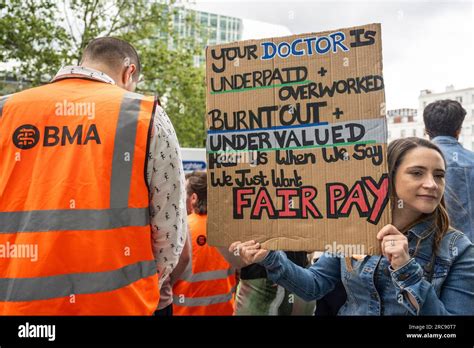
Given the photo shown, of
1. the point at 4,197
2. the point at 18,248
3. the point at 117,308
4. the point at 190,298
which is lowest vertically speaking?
the point at 190,298

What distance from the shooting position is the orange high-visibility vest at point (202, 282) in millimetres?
3578

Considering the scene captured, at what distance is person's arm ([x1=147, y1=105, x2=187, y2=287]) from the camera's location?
2170mm

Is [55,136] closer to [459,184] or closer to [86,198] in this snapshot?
[86,198]

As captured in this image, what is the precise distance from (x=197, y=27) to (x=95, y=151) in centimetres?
1313

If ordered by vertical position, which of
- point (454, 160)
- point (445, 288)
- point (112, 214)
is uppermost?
point (454, 160)

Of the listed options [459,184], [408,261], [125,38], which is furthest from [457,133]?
[125,38]

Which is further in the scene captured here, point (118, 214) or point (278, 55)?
point (278, 55)

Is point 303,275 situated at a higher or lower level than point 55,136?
lower

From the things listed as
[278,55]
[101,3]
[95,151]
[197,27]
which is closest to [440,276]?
[278,55]

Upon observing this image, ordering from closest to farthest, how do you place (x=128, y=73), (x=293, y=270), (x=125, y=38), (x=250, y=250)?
(x=250, y=250), (x=293, y=270), (x=128, y=73), (x=125, y=38)

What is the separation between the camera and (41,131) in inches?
84.5

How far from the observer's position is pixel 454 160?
3.44 m

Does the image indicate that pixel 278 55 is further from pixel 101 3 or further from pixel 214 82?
pixel 101 3

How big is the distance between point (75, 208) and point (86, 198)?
56mm
